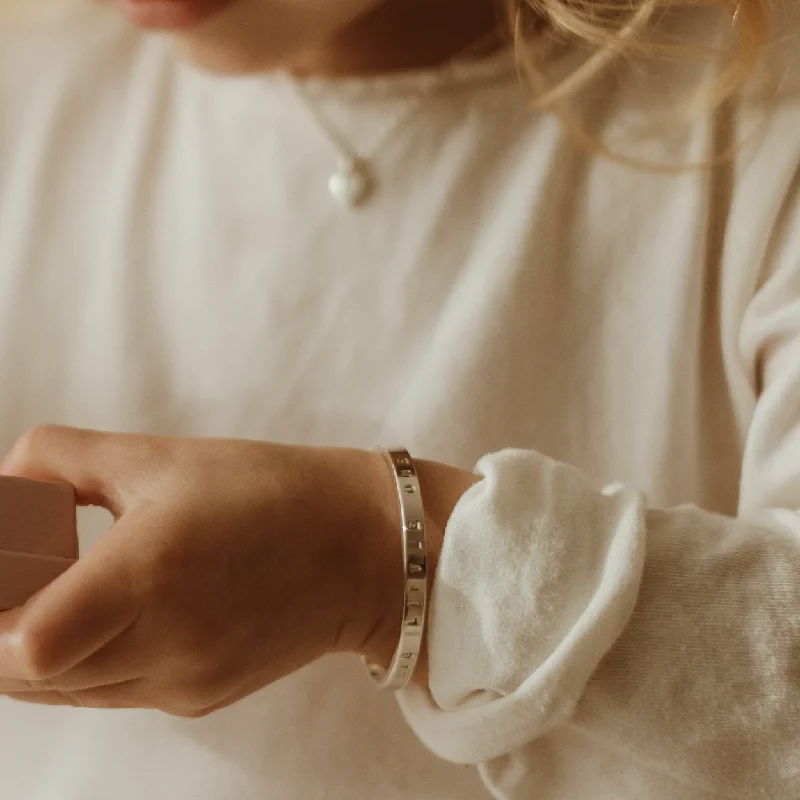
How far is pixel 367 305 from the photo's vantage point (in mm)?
573

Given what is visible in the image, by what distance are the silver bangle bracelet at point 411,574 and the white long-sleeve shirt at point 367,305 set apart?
0.36 feet

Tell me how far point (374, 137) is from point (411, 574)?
30 centimetres

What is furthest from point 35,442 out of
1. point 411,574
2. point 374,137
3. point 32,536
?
point 374,137

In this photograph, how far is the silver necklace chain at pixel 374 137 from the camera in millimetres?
562

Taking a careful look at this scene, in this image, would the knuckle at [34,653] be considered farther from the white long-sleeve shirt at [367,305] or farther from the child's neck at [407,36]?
the child's neck at [407,36]

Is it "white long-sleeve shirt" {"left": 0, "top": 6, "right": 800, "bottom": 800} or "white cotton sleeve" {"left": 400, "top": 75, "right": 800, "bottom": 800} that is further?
"white long-sleeve shirt" {"left": 0, "top": 6, "right": 800, "bottom": 800}

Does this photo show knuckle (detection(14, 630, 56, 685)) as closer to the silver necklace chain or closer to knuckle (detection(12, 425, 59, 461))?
knuckle (detection(12, 425, 59, 461))

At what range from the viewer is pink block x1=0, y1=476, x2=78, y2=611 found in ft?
1.17

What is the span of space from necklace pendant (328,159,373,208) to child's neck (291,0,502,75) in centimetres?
6

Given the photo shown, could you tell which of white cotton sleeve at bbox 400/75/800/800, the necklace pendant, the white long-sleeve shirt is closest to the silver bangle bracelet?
white cotton sleeve at bbox 400/75/800/800

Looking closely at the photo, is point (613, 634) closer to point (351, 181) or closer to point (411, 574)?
point (411, 574)

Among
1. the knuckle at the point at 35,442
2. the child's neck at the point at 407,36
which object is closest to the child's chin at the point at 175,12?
the child's neck at the point at 407,36

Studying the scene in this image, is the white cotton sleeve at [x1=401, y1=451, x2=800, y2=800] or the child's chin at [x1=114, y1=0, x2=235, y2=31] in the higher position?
the child's chin at [x1=114, y1=0, x2=235, y2=31]

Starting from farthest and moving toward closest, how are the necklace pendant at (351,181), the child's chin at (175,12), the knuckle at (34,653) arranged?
1. the necklace pendant at (351,181)
2. the child's chin at (175,12)
3. the knuckle at (34,653)
